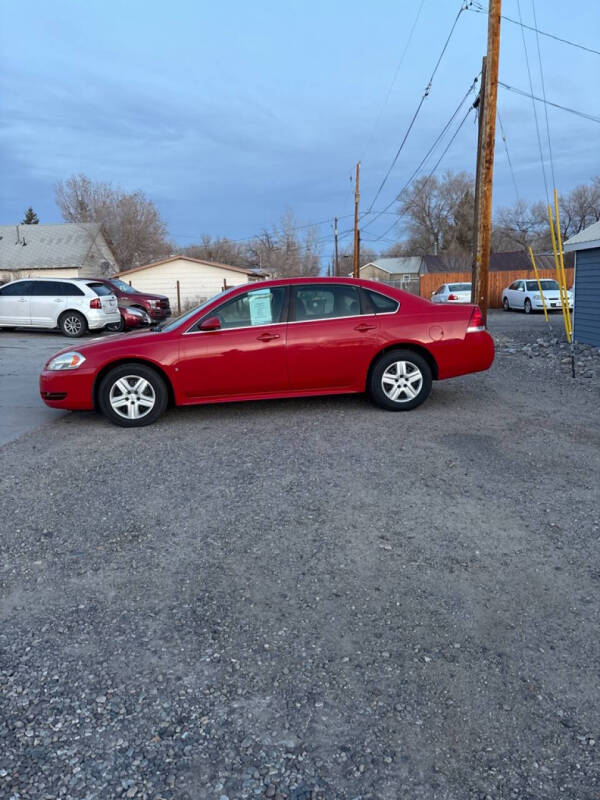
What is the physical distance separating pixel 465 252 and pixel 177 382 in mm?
66487

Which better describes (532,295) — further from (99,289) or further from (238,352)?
(238,352)

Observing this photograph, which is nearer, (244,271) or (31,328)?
(31,328)

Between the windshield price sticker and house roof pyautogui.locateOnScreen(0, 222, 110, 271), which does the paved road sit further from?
house roof pyautogui.locateOnScreen(0, 222, 110, 271)

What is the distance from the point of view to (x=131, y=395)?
693 cm

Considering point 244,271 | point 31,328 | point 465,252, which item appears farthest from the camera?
point 465,252

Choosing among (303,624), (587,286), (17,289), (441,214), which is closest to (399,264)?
(441,214)

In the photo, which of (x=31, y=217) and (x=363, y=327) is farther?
(x=31, y=217)

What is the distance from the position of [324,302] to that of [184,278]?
114ft

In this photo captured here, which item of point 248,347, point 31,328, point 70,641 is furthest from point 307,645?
point 31,328

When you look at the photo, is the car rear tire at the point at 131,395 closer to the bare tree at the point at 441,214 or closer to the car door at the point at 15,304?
the car door at the point at 15,304

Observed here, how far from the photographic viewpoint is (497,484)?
191 inches

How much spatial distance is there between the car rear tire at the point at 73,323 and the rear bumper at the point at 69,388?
39.9 feet

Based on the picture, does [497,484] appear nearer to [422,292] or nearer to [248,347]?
[248,347]

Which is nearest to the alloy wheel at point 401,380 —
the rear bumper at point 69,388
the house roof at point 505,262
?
the rear bumper at point 69,388
